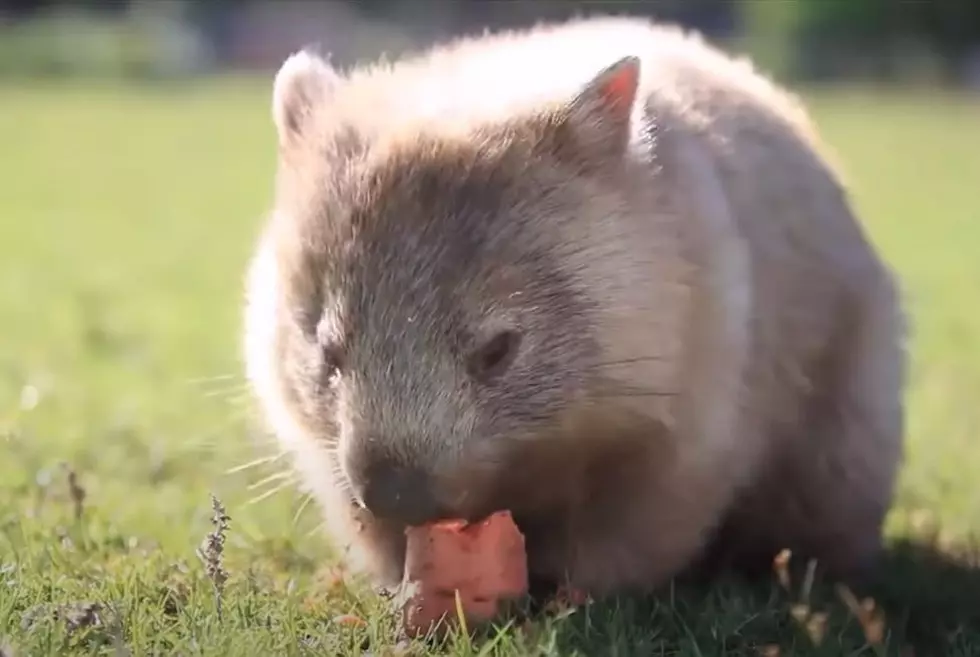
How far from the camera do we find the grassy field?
3.20 meters

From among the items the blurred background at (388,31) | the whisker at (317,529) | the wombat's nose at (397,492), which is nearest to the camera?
the wombat's nose at (397,492)

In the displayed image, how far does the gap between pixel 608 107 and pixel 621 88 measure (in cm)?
5

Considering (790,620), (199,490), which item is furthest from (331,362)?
(199,490)

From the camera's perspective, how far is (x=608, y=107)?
3.54 meters

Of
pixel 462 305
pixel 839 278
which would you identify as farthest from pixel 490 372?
pixel 839 278

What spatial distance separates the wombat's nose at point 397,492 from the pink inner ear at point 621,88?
3.24 ft

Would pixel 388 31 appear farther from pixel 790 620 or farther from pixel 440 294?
pixel 440 294

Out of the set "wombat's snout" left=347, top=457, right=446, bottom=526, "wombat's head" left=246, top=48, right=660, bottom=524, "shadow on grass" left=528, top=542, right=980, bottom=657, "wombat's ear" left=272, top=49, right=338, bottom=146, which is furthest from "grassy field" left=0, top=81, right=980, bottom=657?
"wombat's ear" left=272, top=49, right=338, bottom=146

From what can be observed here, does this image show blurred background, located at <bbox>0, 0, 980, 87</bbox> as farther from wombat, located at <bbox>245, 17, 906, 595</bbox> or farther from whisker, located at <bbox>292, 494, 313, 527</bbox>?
whisker, located at <bbox>292, 494, 313, 527</bbox>

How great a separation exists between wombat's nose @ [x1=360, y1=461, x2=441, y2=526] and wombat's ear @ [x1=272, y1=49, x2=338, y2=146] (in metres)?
1.00

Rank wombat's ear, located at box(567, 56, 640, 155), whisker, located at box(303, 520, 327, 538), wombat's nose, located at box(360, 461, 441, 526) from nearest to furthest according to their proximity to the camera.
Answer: wombat's nose, located at box(360, 461, 441, 526)
wombat's ear, located at box(567, 56, 640, 155)
whisker, located at box(303, 520, 327, 538)

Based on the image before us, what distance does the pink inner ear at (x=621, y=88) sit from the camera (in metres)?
3.53

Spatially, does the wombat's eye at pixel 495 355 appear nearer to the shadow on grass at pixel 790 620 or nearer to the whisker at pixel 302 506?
the shadow on grass at pixel 790 620

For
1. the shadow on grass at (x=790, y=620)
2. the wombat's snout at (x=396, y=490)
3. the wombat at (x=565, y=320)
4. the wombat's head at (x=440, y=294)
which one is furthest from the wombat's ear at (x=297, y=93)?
the shadow on grass at (x=790, y=620)
